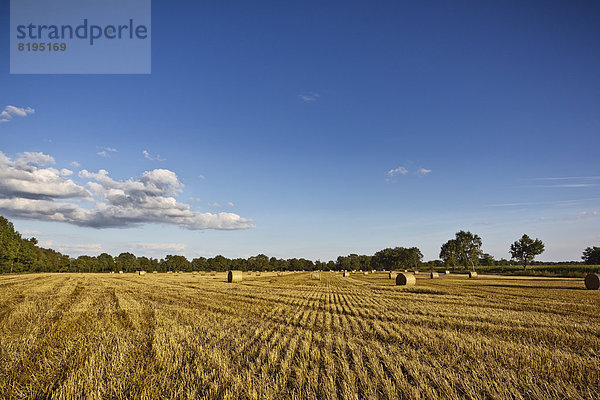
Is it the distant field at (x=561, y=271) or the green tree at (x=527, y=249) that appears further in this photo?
the green tree at (x=527, y=249)

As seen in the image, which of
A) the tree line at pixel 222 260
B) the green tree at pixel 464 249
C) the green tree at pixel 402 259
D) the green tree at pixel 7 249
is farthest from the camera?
the green tree at pixel 402 259

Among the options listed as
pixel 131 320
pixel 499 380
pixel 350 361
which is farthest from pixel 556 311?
pixel 131 320

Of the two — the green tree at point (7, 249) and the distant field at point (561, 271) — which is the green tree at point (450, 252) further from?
the green tree at point (7, 249)

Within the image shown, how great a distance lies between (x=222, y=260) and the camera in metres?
158

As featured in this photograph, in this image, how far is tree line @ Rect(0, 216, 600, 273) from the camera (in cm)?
7800

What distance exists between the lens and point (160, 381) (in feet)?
18.0

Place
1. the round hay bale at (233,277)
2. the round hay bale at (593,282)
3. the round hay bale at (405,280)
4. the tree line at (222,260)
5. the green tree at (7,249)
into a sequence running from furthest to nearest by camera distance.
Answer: the tree line at (222,260), the green tree at (7,249), the round hay bale at (233,277), the round hay bale at (405,280), the round hay bale at (593,282)

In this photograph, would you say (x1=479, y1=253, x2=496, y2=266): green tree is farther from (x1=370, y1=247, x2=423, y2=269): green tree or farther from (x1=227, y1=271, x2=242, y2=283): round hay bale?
(x1=227, y1=271, x2=242, y2=283): round hay bale

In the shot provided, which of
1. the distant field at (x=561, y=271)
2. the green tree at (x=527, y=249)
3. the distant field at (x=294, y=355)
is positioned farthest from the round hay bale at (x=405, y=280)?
the green tree at (x=527, y=249)

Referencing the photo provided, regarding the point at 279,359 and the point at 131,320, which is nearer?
the point at 279,359

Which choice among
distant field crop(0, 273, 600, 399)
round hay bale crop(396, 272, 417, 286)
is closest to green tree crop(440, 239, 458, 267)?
round hay bale crop(396, 272, 417, 286)

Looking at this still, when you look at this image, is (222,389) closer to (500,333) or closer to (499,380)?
(499,380)

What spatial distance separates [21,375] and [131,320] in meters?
5.14

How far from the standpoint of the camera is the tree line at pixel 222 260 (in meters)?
78.0
